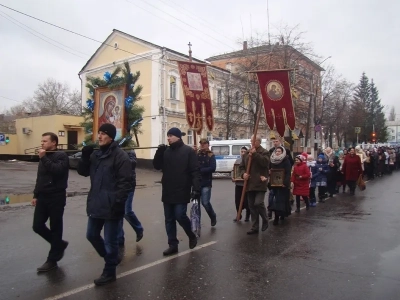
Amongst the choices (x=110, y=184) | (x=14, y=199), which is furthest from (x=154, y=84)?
(x=110, y=184)

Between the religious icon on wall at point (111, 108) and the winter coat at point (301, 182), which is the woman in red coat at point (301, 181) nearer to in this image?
the winter coat at point (301, 182)

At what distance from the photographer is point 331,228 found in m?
7.78

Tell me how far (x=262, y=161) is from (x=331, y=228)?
2109mm

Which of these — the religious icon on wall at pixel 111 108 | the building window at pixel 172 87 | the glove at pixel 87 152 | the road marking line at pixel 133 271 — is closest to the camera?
the road marking line at pixel 133 271

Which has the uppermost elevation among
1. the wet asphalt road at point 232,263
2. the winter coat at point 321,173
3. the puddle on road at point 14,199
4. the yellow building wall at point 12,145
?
the yellow building wall at point 12,145

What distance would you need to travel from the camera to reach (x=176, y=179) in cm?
563

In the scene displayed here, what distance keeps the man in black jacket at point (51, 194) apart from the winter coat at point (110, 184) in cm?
65

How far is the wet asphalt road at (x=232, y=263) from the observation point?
14.1 ft

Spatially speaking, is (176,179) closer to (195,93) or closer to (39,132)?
(195,93)

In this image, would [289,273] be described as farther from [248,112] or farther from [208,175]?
[248,112]

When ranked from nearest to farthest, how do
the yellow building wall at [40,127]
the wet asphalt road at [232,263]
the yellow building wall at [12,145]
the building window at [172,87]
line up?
the wet asphalt road at [232,263] → the building window at [172,87] → the yellow building wall at [40,127] → the yellow building wall at [12,145]

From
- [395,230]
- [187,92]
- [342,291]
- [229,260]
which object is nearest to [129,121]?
[187,92]

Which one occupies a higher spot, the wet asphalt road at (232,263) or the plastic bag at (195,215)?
the plastic bag at (195,215)

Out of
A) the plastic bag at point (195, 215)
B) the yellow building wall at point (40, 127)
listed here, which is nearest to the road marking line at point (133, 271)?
the plastic bag at point (195, 215)
